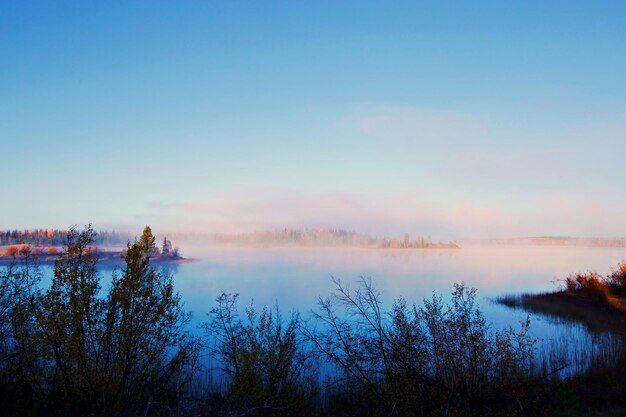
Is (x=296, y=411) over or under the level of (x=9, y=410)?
under

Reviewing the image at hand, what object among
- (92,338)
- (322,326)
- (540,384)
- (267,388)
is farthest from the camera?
(322,326)

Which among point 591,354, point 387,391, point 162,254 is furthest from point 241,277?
point 387,391

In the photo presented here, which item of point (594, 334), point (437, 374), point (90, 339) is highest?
point (90, 339)

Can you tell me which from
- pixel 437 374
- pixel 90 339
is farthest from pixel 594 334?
pixel 90 339

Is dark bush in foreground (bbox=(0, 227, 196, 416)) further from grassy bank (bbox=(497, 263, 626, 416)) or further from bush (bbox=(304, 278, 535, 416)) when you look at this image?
grassy bank (bbox=(497, 263, 626, 416))

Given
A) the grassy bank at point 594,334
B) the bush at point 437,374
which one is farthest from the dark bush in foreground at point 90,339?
the grassy bank at point 594,334

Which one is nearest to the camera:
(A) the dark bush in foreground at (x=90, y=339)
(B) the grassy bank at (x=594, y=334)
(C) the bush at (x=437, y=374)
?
(C) the bush at (x=437, y=374)

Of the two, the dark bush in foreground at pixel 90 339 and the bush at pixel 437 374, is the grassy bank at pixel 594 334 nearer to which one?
the bush at pixel 437 374

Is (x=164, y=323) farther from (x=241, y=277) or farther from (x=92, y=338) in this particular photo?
(x=241, y=277)

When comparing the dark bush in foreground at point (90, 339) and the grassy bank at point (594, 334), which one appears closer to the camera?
the dark bush in foreground at point (90, 339)

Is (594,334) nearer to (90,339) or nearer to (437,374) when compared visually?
(437,374)

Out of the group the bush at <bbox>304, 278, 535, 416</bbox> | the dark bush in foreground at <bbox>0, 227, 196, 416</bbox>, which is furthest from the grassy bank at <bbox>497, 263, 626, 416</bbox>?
the dark bush in foreground at <bbox>0, 227, 196, 416</bbox>

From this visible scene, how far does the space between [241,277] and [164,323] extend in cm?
6670

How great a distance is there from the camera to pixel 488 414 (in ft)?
32.6
